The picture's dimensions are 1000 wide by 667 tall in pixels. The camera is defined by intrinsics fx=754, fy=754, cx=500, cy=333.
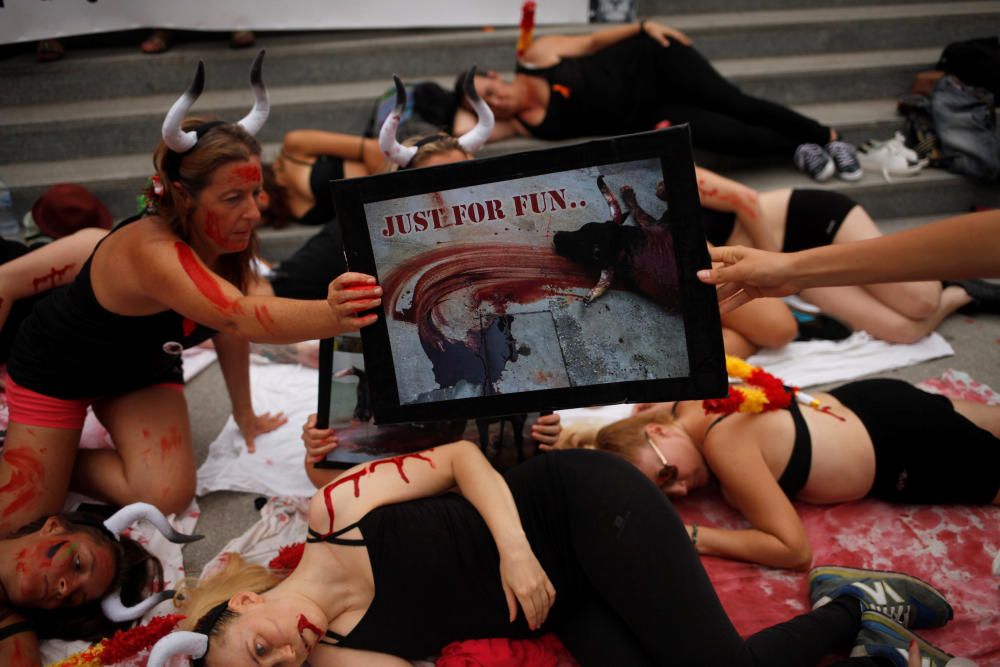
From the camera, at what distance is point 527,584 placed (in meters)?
1.72

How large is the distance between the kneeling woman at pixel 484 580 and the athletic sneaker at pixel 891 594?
0.21 ft

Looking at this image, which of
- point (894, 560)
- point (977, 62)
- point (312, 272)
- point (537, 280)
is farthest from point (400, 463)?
point (977, 62)

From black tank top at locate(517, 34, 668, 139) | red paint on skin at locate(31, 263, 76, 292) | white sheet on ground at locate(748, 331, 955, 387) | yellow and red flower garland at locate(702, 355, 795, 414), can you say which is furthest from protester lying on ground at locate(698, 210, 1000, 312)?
black tank top at locate(517, 34, 668, 139)

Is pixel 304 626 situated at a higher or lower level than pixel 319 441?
lower

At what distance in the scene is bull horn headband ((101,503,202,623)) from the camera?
2.13 m

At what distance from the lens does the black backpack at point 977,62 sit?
4129mm

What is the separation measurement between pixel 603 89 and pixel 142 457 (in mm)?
3029

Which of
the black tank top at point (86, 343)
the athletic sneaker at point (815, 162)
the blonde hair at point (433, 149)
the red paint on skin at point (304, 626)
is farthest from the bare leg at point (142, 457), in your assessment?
the athletic sneaker at point (815, 162)

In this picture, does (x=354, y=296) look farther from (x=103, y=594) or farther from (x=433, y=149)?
(x=103, y=594)

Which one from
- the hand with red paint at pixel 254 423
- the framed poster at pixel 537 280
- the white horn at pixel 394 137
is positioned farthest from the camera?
the hand with red paint at pixel 254 423

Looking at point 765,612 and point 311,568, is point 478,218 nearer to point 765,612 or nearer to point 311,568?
point 311,568

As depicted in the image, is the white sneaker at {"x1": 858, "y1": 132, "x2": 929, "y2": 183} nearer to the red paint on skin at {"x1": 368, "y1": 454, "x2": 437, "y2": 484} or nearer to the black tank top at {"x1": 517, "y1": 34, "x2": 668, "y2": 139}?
the black tank top at {"x1": 517, "y1": 34, "x2": 668, "y2": 139}

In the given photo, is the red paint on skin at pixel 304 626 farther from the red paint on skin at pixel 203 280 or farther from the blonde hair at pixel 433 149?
the blonde hair at pixel 433 149

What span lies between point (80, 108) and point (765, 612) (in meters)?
4.50
